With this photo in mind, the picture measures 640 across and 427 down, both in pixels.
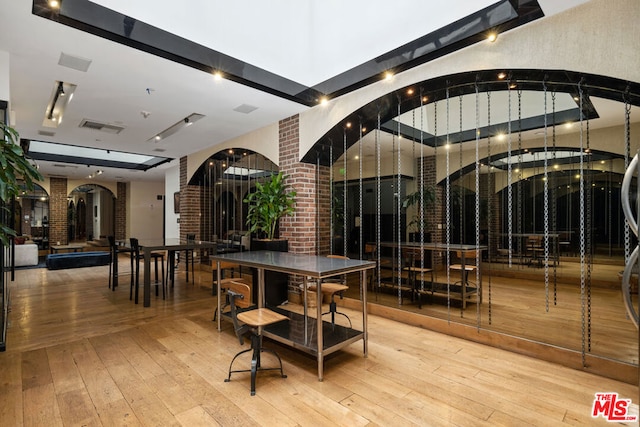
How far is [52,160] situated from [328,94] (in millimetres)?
7970

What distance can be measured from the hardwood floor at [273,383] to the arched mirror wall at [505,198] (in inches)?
23.9

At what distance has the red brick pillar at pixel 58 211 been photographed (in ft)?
37.3

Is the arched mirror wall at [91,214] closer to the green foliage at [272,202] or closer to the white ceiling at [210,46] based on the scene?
the white ceiling at [210,46]

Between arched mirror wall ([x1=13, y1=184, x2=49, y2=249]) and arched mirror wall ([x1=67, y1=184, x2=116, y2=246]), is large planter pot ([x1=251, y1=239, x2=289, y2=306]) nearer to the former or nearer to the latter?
arched mirror wall ([x1=67, y1=184, x2=116, y2=246])

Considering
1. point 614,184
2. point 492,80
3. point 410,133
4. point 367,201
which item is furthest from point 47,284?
point 614,184

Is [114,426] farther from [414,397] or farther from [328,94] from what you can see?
[328,94]

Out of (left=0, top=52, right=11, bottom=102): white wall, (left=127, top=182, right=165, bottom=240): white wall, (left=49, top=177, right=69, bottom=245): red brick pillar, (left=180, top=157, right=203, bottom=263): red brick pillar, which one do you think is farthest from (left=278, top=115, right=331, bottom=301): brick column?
(left=49, top=177, right=69, bottom=245): red brick pillar

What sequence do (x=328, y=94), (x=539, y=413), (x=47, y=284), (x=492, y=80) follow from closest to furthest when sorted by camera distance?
(x=539, y=413) < (x=492, y=80) < (x=328, y=94) < (x=47, y=284)

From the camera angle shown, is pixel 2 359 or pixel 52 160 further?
pixel 52 160

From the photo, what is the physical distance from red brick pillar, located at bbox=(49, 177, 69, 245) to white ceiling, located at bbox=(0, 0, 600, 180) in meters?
7.70

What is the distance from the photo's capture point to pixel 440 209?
24.5 ft

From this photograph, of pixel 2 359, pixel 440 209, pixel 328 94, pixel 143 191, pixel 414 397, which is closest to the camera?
pixel 414 397

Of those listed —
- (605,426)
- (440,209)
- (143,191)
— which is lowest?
(605,426)

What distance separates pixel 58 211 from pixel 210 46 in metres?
11.5
